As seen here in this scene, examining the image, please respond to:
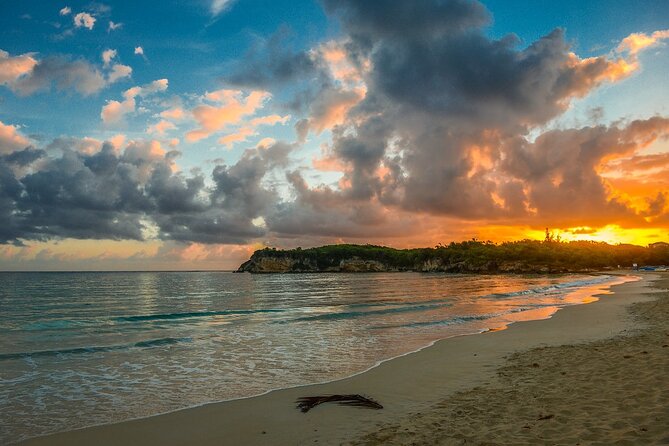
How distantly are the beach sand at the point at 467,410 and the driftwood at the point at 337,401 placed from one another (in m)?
0.30

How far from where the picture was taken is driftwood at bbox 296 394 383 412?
972 cm

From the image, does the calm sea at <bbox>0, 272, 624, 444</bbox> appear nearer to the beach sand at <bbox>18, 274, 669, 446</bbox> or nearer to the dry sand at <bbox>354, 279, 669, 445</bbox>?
the beach sand at <bbox>18, 274, 669, 446</bbox>

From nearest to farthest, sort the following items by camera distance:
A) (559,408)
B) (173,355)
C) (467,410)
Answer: (559,408) < (467,410) < (173,355)

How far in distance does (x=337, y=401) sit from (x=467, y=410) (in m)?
3.19

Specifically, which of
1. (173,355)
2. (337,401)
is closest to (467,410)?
(337,401)

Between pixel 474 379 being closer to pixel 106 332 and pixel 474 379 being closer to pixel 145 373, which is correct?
pixel 145 373


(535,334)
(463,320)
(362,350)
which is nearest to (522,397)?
(362,350)

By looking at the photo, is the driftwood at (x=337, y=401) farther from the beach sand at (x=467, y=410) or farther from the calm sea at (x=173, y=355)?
the calm sea at (x=173, y=355)

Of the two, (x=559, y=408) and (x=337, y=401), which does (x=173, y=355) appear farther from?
(x=559, y=408)

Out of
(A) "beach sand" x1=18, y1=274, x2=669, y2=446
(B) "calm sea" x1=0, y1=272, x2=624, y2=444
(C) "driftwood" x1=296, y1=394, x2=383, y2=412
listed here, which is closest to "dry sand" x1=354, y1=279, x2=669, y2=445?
(A) "beach sand" x1=18, y1=274, x2=669, y2=446

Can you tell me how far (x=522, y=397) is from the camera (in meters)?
9.30

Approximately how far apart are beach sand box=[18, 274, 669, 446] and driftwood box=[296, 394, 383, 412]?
298mm

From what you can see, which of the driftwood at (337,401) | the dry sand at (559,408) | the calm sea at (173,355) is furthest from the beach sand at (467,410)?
the calm sea at (173,355)

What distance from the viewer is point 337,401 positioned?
1016 centimetres
